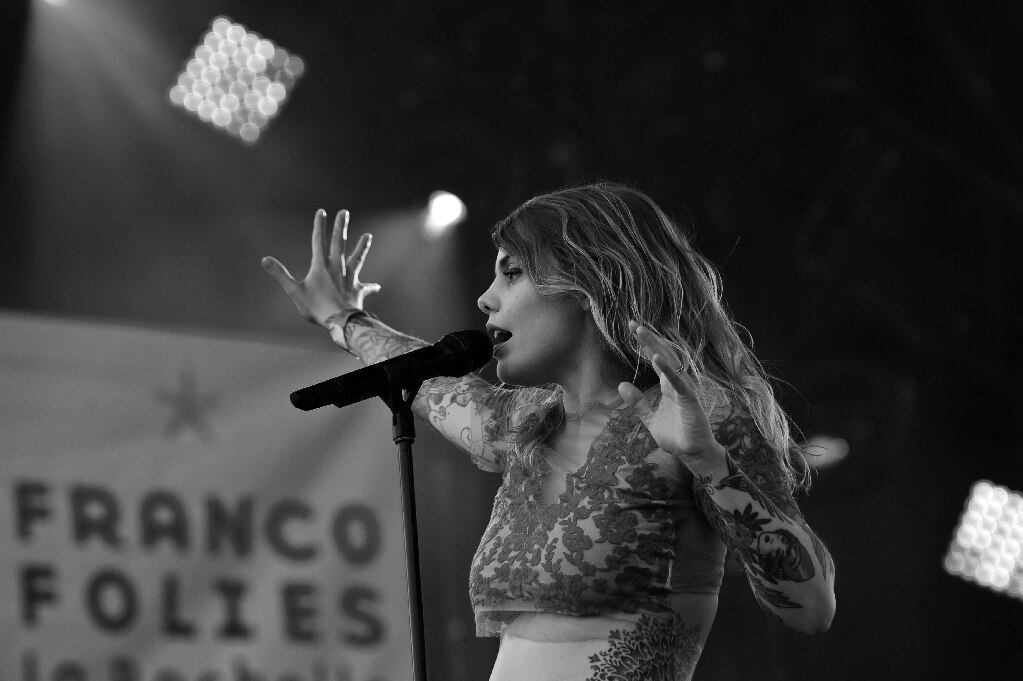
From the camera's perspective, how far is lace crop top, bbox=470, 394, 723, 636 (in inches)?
70.4

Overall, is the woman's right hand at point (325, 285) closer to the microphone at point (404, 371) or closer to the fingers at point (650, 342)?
the microphone at point (404, 371)

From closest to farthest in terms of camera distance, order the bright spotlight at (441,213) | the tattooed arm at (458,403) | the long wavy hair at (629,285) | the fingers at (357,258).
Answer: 1. the long wavy hair at (629,285)
2. the tattooed arm at (458,403)
3. the fingers at (357,258)
4. the bright spotlight at (441,213)

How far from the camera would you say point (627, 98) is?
202 inches

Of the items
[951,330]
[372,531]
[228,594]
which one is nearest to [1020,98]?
[951,330]

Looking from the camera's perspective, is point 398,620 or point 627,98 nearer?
point 398,620

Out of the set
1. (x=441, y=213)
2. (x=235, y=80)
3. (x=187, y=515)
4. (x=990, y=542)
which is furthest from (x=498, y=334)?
(x=990, y=542)

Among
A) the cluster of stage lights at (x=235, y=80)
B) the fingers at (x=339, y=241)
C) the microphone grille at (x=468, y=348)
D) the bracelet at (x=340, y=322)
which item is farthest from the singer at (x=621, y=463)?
the cluster of stage lights at (x=235, y=80)

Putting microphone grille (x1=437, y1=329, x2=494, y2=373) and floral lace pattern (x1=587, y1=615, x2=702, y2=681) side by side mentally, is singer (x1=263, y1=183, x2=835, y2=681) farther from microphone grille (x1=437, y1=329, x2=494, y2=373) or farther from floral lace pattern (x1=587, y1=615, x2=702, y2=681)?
microphone grille (x1=437, y1=329, x2=494, y2=373)

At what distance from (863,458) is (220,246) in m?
2.78

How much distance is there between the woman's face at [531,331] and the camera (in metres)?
1.97

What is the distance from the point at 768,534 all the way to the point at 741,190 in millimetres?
3747

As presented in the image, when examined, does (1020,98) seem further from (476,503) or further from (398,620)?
(398,620)

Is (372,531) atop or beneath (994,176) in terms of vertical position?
beneath

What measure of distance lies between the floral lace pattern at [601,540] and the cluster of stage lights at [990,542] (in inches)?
152
